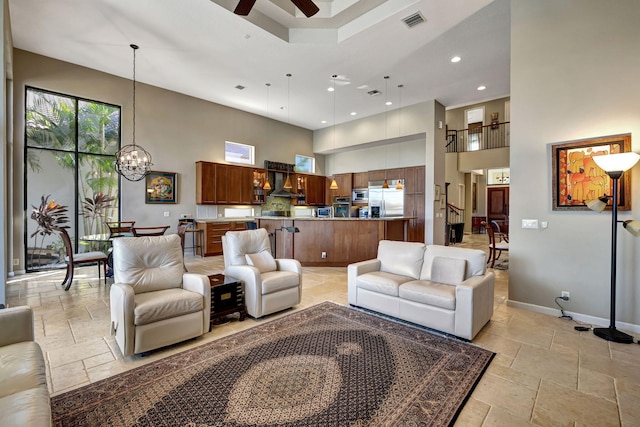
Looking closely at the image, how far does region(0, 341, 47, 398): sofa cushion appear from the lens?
4.58 feet

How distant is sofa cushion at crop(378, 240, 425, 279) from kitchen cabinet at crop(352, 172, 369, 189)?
239 inches

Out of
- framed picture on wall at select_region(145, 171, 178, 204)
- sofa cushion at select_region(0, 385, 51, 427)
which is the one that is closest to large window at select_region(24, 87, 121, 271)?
framed picture on wall at select_region(145, 171, 178, 204)

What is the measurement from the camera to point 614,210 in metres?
3.00

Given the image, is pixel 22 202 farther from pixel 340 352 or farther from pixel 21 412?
pixel 340 352

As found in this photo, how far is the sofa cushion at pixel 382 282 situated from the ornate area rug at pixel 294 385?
54 centimetres

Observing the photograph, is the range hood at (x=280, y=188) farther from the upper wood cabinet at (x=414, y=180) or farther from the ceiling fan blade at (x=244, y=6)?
the ceiling fan blade at (x=244, y=6)

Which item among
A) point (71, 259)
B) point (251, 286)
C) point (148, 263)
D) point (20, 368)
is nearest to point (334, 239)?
point (251, 286)

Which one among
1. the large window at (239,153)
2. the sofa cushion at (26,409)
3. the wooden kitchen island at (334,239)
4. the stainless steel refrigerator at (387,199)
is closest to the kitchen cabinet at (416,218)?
the stainless steel refrigerator at (387,199)

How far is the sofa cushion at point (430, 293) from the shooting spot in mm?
2951

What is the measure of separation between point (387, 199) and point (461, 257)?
5932 millimetres

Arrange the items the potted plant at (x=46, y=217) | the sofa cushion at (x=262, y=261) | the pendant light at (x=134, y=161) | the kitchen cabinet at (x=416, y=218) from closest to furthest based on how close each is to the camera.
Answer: the sofa cushion at (x=262, y=261)
the potted plant at (x=46, y=217)
the pendant light at (x=134, y=161)
the kitchen cabinet at (x=416, y=218)

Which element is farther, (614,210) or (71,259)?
(71,259)

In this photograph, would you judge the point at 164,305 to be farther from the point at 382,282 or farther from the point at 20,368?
the point at 382,282

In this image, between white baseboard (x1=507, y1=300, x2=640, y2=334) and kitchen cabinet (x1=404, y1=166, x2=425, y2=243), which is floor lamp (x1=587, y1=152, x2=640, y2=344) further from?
kitchen cabinet (x1=404, y1=166, x2=425, y2=243)
